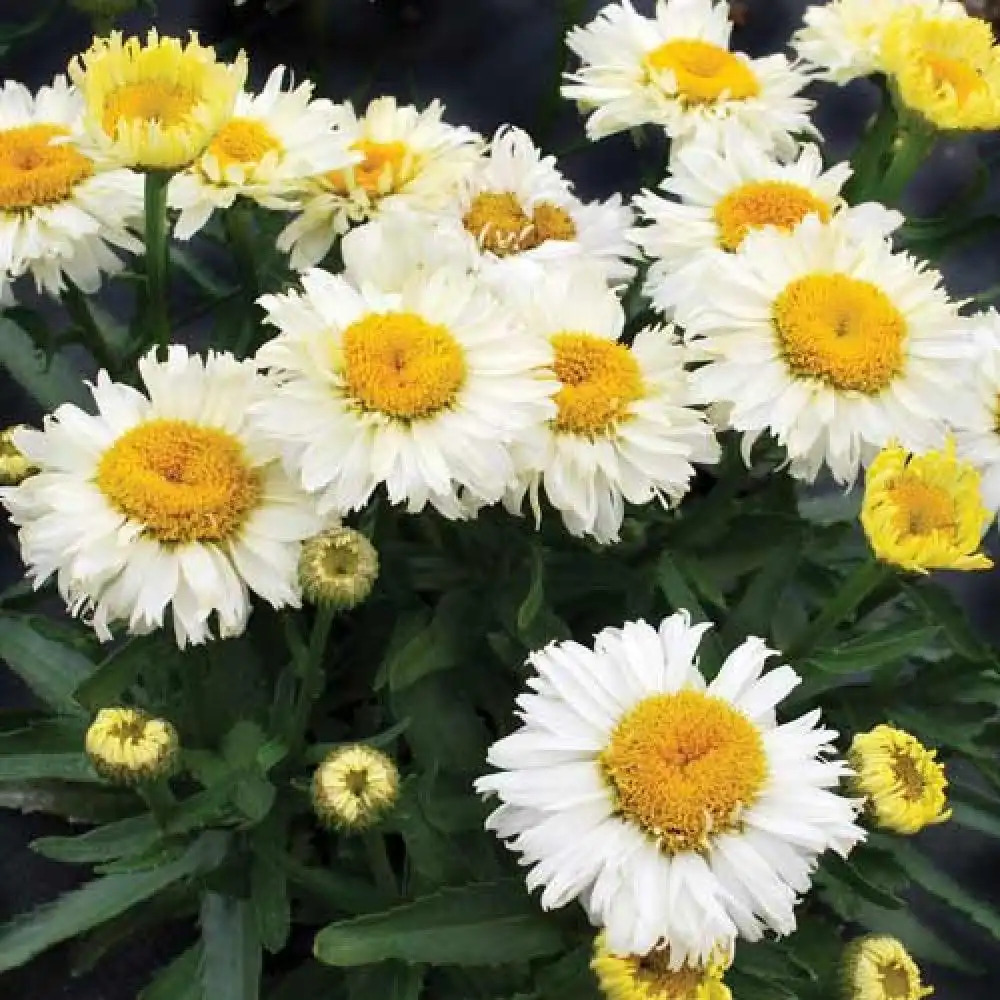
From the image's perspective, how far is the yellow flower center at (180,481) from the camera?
0.82 m

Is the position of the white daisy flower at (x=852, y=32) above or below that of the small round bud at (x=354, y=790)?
above

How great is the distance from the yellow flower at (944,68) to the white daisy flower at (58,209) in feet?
1.99

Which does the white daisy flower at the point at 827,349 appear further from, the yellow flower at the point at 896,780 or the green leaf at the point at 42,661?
the green leaf at the point at 42,661

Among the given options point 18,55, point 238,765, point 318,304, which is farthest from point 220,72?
point 18,55

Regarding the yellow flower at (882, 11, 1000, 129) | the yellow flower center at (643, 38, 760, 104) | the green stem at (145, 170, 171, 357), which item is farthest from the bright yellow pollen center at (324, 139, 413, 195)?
the yellow flower at (882, 11, 1000, 129)

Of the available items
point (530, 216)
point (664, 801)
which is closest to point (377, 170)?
point (530, 216)

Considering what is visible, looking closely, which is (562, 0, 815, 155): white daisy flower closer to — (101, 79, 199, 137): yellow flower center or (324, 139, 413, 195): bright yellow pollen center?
(324, 139, 413, 195): bright yellow pollen center

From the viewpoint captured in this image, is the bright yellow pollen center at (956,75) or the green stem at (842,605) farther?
the bright yellow pollen center at (956,75)

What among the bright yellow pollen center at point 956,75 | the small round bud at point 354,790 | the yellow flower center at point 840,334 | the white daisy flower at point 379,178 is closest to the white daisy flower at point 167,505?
the small round bud at point 354,790

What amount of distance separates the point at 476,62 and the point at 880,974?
52.3 inches

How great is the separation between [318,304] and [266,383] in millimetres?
57

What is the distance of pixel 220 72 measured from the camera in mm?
884

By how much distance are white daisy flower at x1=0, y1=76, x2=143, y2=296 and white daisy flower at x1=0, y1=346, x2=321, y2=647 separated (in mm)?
191

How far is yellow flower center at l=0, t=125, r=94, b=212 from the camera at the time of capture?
101cm
